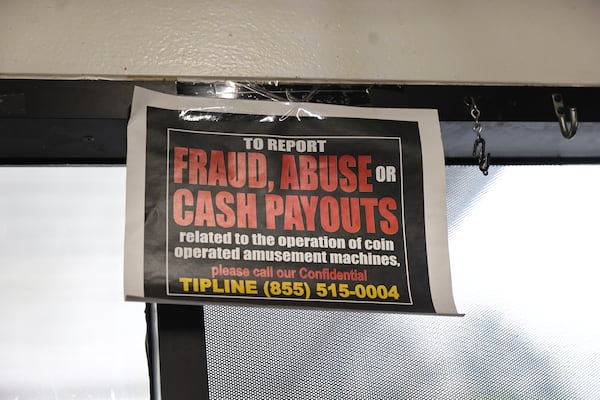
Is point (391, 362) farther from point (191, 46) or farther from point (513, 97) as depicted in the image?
point (191, 46)

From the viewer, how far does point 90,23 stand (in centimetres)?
129

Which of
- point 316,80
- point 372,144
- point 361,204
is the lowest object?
point 361,204

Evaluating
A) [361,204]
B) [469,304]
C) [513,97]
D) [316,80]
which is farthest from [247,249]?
[513,97]

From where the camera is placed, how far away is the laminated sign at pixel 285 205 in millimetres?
1148

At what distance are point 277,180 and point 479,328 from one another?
46cm

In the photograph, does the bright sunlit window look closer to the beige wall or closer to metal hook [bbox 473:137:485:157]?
metal hook [bbox 473:137:485:157]

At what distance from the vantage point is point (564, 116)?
4.35 ft

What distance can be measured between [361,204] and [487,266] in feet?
1.03

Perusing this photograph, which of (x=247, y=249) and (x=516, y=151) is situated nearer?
(x=247, y=249)

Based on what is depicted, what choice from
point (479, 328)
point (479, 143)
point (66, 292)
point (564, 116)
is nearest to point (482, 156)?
point (479, 143)

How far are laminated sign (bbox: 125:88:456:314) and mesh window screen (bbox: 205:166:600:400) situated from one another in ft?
0.45

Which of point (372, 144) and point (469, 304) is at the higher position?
point (372, 144)

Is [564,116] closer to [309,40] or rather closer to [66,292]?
[309,40]

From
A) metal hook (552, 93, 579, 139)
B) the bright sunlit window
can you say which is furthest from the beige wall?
the bright sunlit window
